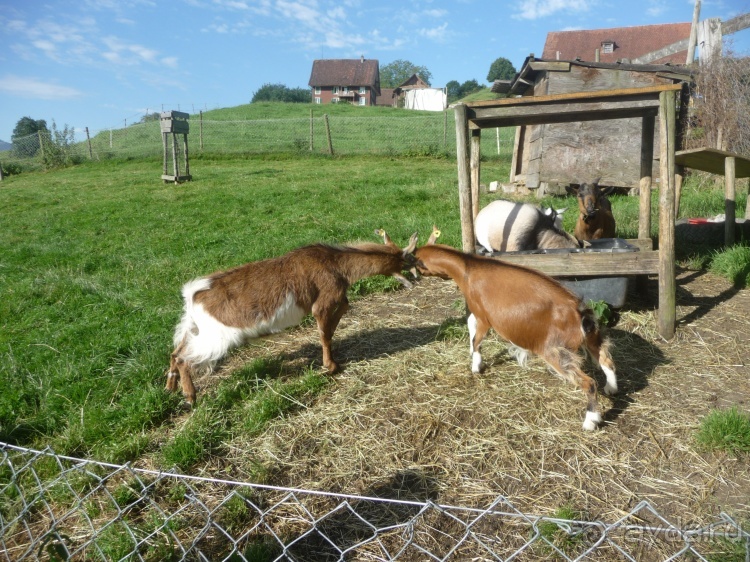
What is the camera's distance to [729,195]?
7191 millimetres

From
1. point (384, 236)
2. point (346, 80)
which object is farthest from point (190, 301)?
point (346, 80)

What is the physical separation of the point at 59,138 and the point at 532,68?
2333cm

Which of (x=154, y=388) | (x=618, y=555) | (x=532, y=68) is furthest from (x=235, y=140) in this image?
(x=618, y=555)

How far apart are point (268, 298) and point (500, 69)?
11493cm

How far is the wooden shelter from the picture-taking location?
1297 cm

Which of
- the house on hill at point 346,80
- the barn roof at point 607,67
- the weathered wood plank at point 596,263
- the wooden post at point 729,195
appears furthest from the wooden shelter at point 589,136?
the house on hill at point 346,80

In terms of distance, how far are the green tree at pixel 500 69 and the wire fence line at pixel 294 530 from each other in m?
113

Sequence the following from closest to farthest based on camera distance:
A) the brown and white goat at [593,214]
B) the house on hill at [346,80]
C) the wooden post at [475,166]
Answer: the wooden post at [475,166] < the brown and white goat at [593,214] < the house on hill at [346,80]

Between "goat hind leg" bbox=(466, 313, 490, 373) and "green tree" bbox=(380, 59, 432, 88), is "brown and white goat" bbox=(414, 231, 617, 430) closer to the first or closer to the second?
"goat hind leg" bbox=(466, 313, 490, 373)

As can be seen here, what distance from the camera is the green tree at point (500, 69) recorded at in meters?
108

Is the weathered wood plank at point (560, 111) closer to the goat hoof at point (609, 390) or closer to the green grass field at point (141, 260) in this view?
the green grass field at point (141, 260)

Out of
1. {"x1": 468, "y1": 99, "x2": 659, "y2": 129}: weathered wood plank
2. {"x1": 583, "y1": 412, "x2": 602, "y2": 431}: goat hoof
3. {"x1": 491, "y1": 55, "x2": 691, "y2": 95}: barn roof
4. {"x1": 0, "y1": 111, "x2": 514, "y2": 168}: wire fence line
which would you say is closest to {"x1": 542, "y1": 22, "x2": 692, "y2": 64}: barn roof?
{"x1": 0, "y1": 111, "x2": 514, "y2": 168}: wire fence line

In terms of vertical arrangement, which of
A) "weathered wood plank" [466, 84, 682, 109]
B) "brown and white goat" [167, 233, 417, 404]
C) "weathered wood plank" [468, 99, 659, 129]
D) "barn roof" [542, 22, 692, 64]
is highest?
"barn roof" [542, 22, 692, 64]

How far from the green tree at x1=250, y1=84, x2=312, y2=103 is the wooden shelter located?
94.9 metres
